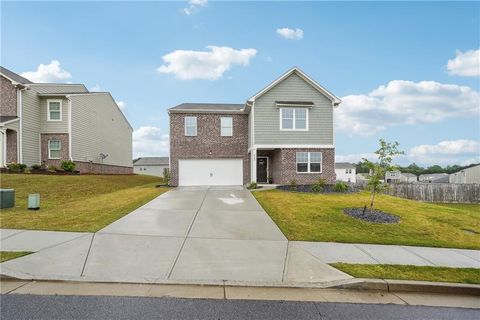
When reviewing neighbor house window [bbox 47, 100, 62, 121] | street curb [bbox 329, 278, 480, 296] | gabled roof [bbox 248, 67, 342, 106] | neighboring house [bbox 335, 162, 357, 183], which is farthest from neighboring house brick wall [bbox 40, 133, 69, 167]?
neighboring house [bbox 335, 162, 357, 183]

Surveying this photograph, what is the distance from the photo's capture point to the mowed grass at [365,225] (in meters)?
8.88

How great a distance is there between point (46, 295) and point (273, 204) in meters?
9.87

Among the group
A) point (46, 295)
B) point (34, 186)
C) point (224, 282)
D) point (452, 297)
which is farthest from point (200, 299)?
point (34, 186)

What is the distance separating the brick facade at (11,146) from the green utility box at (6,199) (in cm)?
1231

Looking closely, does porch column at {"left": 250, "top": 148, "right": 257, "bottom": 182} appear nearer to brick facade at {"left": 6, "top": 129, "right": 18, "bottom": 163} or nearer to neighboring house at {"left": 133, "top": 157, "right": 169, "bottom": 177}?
brick facade at {"left": 6, "top": 129, "right": 18, "bottom": 163}

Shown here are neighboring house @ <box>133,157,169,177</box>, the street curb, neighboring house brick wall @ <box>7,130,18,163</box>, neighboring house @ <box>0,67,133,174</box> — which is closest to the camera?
the street curb

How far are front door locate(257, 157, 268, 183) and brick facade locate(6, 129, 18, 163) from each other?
17904 millimetres

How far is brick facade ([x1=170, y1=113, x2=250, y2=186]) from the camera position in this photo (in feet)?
71.6

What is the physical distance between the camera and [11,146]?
21203mm

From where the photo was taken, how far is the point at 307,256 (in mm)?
7004

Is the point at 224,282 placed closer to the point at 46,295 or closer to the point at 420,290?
the point at 46,295

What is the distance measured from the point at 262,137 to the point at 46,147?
17411 mm

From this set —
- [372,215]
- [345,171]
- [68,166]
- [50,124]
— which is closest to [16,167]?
[68,166]

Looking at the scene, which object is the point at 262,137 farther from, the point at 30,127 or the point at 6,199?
the point at 30,127
